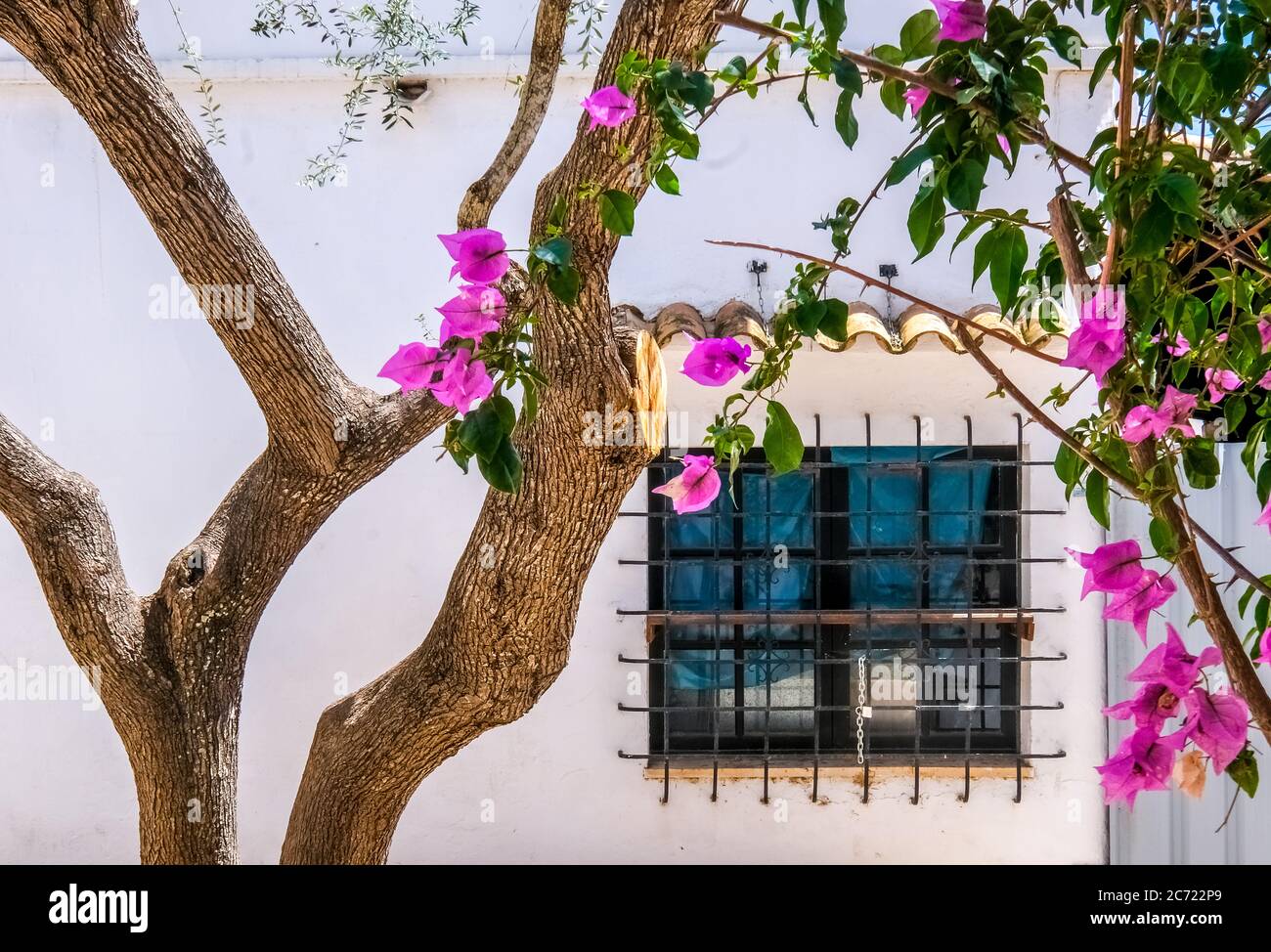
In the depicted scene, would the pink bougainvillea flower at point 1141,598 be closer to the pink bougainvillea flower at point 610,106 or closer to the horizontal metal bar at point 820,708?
the pink bougainvillea flower at point 610,106

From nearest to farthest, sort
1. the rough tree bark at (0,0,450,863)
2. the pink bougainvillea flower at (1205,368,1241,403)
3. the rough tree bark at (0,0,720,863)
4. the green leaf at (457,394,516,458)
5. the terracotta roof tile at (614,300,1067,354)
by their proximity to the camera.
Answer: the green leaf at (457,394,516,458)
the pink bougainvillea flower at (1205,368,1241,403)
the rough tree bark at (0,0,720,863)
the rough tree bark at (0,0,450,863)
the terracotta roof tile at (614,300,1067,354)

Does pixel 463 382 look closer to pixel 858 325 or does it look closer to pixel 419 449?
pixel 858 325

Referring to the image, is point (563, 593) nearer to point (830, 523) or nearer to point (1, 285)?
point (830, 523)

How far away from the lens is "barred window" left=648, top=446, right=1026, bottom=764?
420 centimetres

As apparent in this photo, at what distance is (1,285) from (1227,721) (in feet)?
14.1

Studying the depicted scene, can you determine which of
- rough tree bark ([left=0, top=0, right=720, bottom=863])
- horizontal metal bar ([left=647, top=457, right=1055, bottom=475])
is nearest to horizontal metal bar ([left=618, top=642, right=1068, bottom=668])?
horizontal metal bar ([left=647, top=457, right=1055, bottom=475])

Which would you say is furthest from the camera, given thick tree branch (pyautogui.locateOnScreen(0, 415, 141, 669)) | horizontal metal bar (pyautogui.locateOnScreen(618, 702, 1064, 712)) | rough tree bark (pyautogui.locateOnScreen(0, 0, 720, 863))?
horizontal metal bar (pyautogui.locateOnScreen(618, 702, 1064, 712))

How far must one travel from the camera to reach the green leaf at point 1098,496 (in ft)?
4.20

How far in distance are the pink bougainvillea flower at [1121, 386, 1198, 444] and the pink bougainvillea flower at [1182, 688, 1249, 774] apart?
10.4 inches

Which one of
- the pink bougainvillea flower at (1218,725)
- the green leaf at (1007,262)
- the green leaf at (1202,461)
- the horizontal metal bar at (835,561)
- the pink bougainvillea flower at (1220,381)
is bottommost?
the pink bougainvillea flower at (1218,725)

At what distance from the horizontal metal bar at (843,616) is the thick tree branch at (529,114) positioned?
6.66ft

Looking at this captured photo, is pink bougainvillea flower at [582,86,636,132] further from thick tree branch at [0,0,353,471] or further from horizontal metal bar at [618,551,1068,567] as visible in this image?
horizontal metal bar at [618,551,1068,567]

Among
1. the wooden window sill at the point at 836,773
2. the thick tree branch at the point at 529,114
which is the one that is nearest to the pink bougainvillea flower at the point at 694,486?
the thick tree branch at the point at 529,114

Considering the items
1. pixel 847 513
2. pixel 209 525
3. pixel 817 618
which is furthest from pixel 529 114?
pixel 817 618
